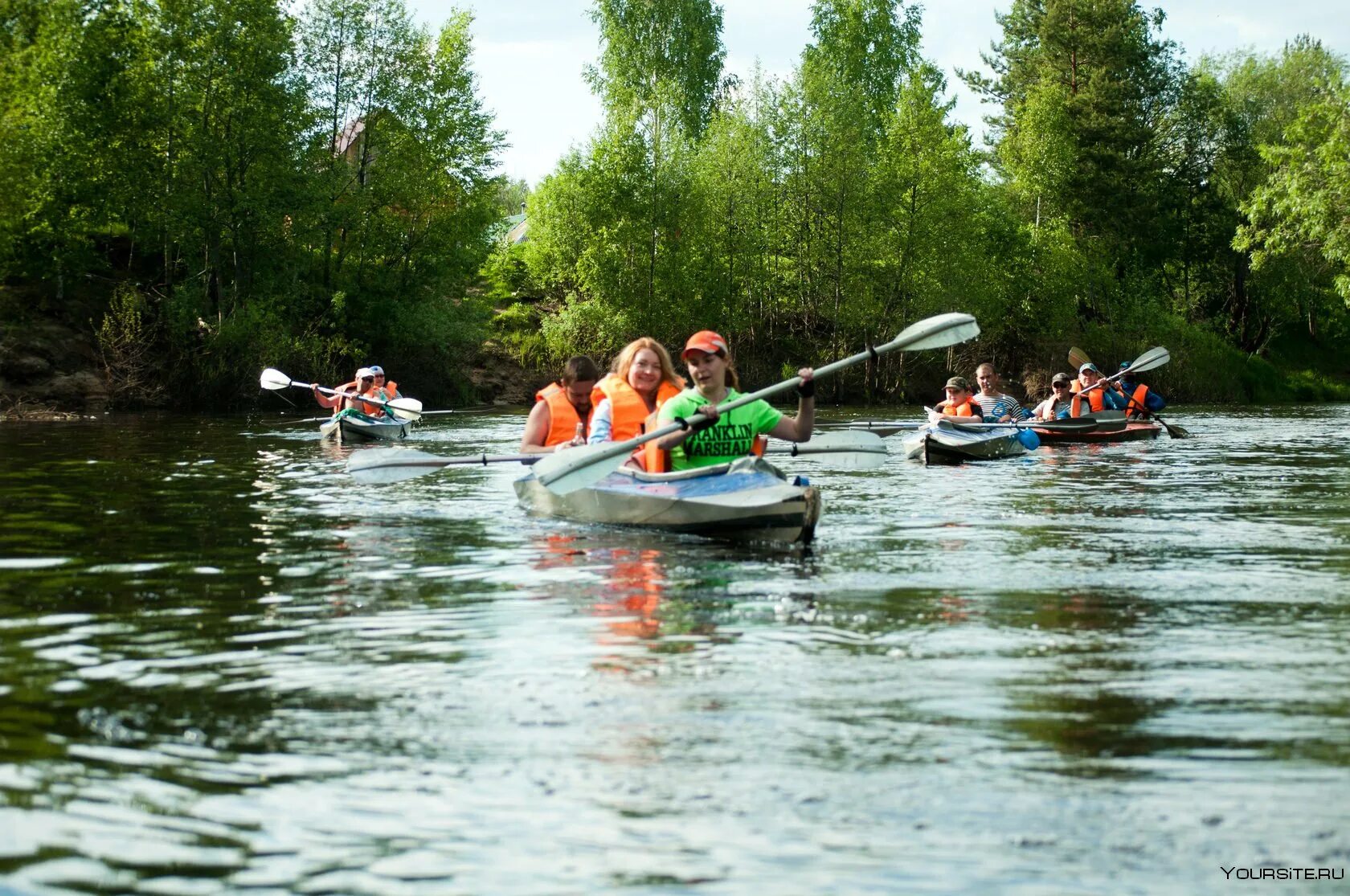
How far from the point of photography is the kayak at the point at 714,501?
8.18 meters

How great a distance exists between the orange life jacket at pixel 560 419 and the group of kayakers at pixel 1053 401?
6.48 meters

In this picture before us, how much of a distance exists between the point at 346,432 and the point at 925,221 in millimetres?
23493

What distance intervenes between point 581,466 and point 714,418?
3.02ft

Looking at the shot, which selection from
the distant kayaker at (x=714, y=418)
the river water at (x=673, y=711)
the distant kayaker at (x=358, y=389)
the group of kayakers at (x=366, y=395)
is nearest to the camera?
the river water at (x=673, y=711)

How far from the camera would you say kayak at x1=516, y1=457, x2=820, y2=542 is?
818 cm

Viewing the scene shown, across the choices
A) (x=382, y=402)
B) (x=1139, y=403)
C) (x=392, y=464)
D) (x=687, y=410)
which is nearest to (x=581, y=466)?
(x=687, y=410)

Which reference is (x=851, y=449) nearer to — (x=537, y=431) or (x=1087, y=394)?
(x=537, y=431)

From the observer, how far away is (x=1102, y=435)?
65.2ft

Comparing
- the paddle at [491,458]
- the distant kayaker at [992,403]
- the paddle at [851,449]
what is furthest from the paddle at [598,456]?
the distant kayaker at [992,403]

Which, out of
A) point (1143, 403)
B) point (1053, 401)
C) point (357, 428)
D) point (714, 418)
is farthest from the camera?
point (1143, 403)

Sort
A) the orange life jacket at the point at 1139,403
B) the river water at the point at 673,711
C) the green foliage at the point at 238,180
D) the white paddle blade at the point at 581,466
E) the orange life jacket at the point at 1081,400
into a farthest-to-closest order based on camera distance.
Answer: the green foliage at the point at 238,180
the orange life jacket at the point at 1139,403
the orange life jacket at the point at 1081,400
the white paddle blade at the point at 581,466
the river water at the point at 673,711

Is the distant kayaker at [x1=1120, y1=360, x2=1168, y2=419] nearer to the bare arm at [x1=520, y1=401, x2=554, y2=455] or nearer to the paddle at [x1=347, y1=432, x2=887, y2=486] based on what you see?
the paddle at [x1=347, y1=432, x2=887, y2=486]

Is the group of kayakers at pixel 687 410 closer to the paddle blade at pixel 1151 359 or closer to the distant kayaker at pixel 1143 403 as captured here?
the paddle blade at pixel 1151 359

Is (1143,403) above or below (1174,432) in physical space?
above
